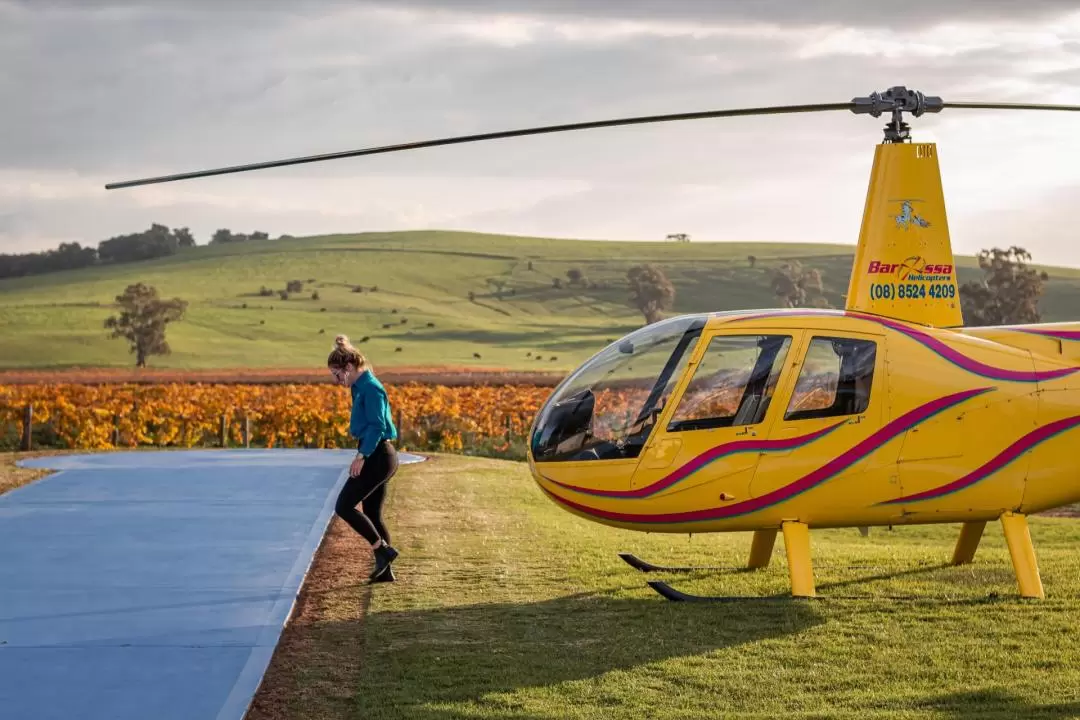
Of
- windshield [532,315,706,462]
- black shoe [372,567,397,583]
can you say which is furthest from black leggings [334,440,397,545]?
windshield [532,315,706,462]

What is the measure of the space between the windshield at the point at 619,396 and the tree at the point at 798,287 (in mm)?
95707

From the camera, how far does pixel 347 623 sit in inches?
357

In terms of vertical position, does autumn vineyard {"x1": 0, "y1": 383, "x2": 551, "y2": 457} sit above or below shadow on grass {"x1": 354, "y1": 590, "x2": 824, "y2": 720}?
below

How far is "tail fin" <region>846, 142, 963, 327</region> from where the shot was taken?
10125 millimetres

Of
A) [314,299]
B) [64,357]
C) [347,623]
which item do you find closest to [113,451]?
[347,623]

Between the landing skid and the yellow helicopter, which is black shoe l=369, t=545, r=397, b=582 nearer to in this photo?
the yellow helicopter

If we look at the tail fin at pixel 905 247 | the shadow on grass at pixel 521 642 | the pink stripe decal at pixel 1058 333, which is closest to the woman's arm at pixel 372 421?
the shadow on grass at pixel 521 642

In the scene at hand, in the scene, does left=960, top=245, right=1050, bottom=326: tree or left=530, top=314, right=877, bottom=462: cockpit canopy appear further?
left=960, top=245, right=1050, bottom=326: tree

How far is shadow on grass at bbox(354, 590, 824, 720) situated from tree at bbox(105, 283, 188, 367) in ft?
228

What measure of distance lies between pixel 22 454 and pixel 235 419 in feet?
15.1

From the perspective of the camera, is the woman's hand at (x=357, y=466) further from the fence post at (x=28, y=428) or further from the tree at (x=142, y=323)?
the tree at (x=142, y=323)

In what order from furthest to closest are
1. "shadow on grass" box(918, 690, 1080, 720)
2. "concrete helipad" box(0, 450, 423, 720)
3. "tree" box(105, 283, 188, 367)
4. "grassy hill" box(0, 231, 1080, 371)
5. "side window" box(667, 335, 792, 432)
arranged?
"grassy hill" box(0, 231, 1080, 371) → "tree" box(105, 283, 188, 367) → "side window" box(667, 335, 792, 432) → "concrete helipad" box(0, 450, 423, 720) → "shadow on grass" box(918, 690, 1080, 720)

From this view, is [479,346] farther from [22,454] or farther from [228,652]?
[228,652]

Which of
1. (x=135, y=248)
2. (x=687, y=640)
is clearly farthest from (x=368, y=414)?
(x=135, y=248)
